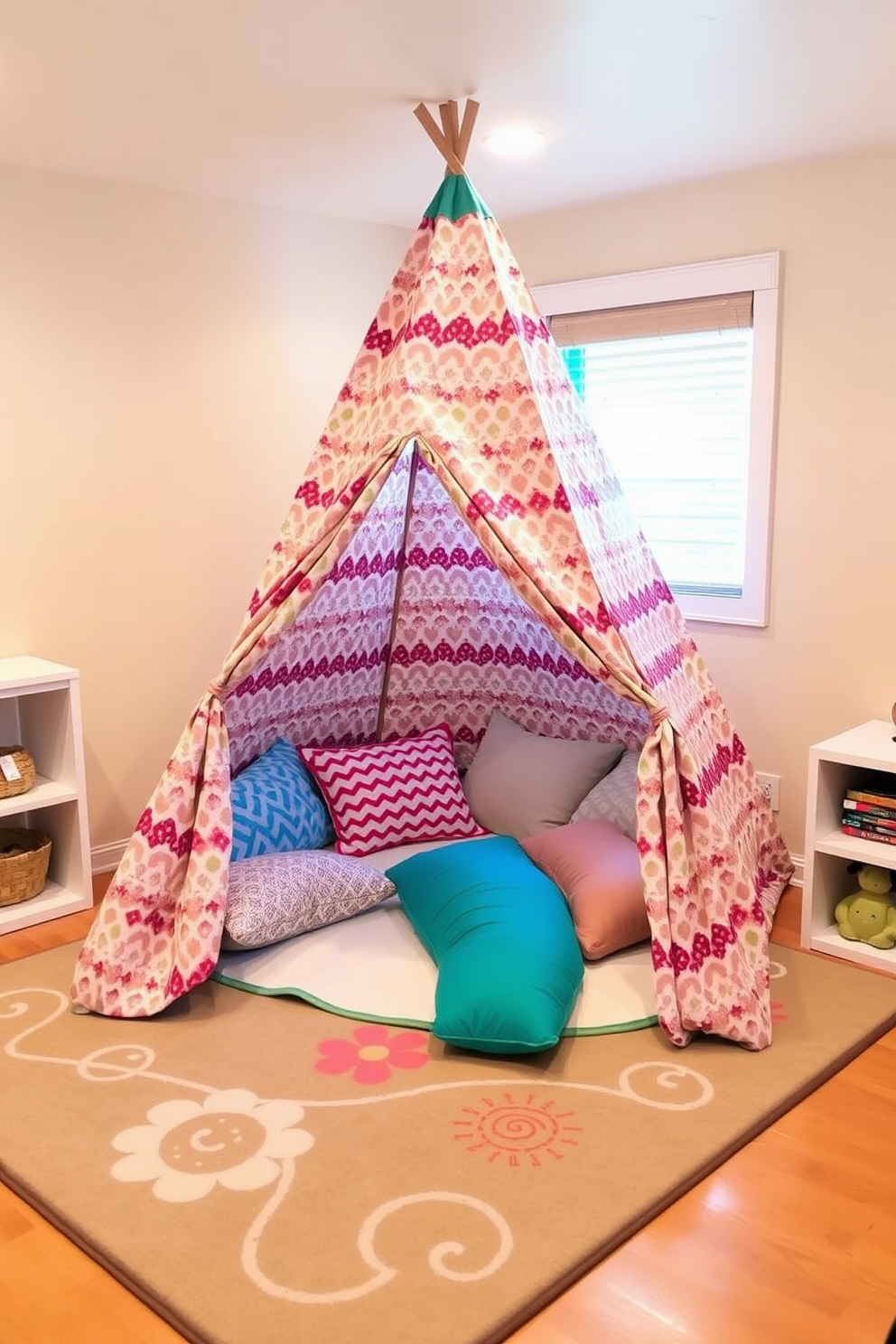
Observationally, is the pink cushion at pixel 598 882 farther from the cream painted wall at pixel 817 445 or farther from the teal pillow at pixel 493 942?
the cream painted wall at pixel 817 445

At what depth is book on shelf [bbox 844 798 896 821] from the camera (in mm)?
3195

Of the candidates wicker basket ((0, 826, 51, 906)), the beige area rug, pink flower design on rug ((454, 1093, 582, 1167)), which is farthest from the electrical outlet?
wicker basket ((0, 826, 51, 906))

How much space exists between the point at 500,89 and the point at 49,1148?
8.48ft

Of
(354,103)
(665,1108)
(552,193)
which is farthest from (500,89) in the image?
(665,1108)

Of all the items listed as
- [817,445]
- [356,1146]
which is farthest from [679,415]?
[356,1146]

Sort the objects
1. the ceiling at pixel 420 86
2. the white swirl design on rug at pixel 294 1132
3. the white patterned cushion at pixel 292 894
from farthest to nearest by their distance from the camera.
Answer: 1. the white patterned cushion at pixel 292 894
2. the ceiling at pixel 420 86
3. the white swirl design on rug at pixel 294 1132

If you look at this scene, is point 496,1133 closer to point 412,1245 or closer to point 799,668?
point 412,1245

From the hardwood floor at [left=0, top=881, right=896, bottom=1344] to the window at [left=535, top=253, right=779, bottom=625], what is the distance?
192 centimetres

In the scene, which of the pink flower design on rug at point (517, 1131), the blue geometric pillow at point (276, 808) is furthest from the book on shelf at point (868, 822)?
the blue geometric pillow at point (276, 808)

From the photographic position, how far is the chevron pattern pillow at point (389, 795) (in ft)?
12.2

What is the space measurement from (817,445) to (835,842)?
1212mm

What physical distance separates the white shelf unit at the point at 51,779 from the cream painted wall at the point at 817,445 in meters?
2.06

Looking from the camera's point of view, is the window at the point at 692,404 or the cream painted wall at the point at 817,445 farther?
the window at the point at 692,404

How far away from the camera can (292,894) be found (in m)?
3.10
